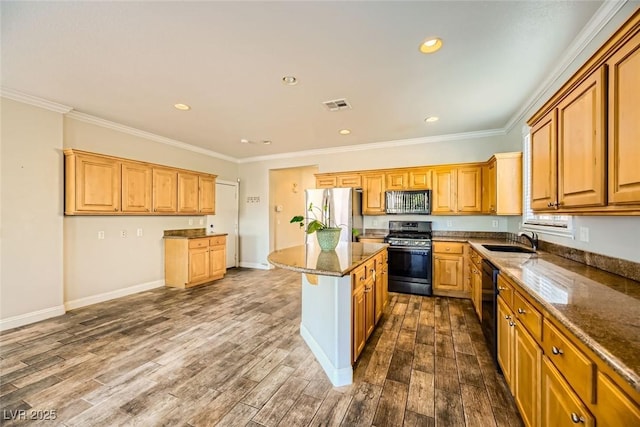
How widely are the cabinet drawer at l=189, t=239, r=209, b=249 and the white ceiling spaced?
2.06 metres

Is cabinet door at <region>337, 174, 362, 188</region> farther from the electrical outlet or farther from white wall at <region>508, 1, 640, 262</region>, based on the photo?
the electrical outlet

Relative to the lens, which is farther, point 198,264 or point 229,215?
point 229,215

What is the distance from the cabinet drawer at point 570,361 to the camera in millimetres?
888

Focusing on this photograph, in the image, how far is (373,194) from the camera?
4.92 m

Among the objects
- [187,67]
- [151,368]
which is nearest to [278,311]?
[151,368]

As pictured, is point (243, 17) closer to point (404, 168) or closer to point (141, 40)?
point (141, 40)

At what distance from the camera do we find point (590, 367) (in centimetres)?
88

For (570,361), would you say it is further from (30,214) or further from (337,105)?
(30,214)

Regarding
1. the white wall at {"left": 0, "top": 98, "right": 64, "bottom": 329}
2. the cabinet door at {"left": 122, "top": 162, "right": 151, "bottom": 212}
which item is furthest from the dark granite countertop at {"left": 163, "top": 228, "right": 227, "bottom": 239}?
the white wall at {"left": 0, "top": 98, "right": 64, "bottom": 329}

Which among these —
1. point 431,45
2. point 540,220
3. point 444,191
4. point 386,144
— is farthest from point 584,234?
point 386,144

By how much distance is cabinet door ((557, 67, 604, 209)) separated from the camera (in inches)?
52.9

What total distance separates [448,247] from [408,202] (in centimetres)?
104

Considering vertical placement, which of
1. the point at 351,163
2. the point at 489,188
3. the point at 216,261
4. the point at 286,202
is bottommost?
the point at 216,261

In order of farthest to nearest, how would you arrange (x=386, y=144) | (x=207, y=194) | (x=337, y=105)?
(x=207, y=194), (x=386, y=144), (x=337, y=105)
